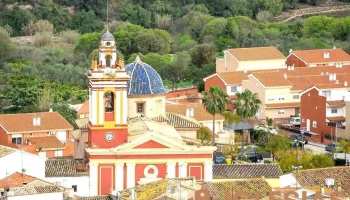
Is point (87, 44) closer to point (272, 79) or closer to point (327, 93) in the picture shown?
point (272, 79)

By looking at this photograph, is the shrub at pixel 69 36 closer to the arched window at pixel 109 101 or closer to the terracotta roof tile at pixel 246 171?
the arched window at pixel 109 101

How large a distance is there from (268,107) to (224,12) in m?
46.0

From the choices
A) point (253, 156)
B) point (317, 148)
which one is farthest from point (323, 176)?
point (317, 148)

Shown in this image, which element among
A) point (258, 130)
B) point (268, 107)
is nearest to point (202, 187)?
point (258, 130)

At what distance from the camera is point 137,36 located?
110m

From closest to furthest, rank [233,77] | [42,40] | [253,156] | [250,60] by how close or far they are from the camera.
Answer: [253,156] < [233,77] < [250,60] < [42,40]

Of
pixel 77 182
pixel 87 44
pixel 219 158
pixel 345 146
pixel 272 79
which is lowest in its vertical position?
pixel 77 182

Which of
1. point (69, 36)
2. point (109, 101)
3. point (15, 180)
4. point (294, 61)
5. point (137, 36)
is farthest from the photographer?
point (69, 36)

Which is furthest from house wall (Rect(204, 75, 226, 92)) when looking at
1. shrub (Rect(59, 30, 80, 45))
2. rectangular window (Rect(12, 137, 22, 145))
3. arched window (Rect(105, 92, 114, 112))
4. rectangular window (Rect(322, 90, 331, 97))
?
shrub (Rect(59, 30, 80, 45))

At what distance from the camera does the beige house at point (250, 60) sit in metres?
94.6

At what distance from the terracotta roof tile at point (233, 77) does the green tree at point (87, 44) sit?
19.1 metres

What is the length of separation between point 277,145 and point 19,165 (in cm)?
1571

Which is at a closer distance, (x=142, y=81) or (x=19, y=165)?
(x=19, y=165)

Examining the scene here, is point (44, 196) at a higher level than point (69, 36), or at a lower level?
lower
